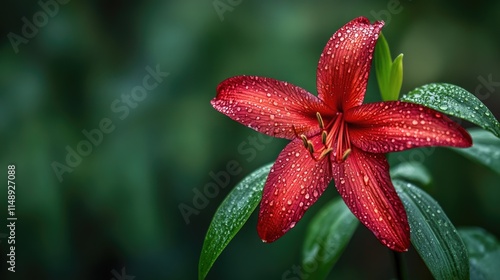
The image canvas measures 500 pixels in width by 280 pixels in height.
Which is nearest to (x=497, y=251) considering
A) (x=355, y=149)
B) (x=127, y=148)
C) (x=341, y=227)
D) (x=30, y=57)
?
(x=341, y=227)

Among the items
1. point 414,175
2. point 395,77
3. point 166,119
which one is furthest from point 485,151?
point 166,119

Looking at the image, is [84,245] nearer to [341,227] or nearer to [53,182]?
[53,182]

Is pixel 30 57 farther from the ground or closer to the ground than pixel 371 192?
farther from the ground

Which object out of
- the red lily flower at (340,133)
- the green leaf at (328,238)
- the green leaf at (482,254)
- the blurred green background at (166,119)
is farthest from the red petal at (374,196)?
the blurred green background at (166,119)

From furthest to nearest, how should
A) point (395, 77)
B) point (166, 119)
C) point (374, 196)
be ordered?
point (166, 119) < point (395, 77) < point (374, 196)

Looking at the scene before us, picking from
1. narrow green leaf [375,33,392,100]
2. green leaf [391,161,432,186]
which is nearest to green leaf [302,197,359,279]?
green leaf [391,161,432,186]

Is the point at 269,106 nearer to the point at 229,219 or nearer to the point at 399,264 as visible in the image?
the point at 229,219
